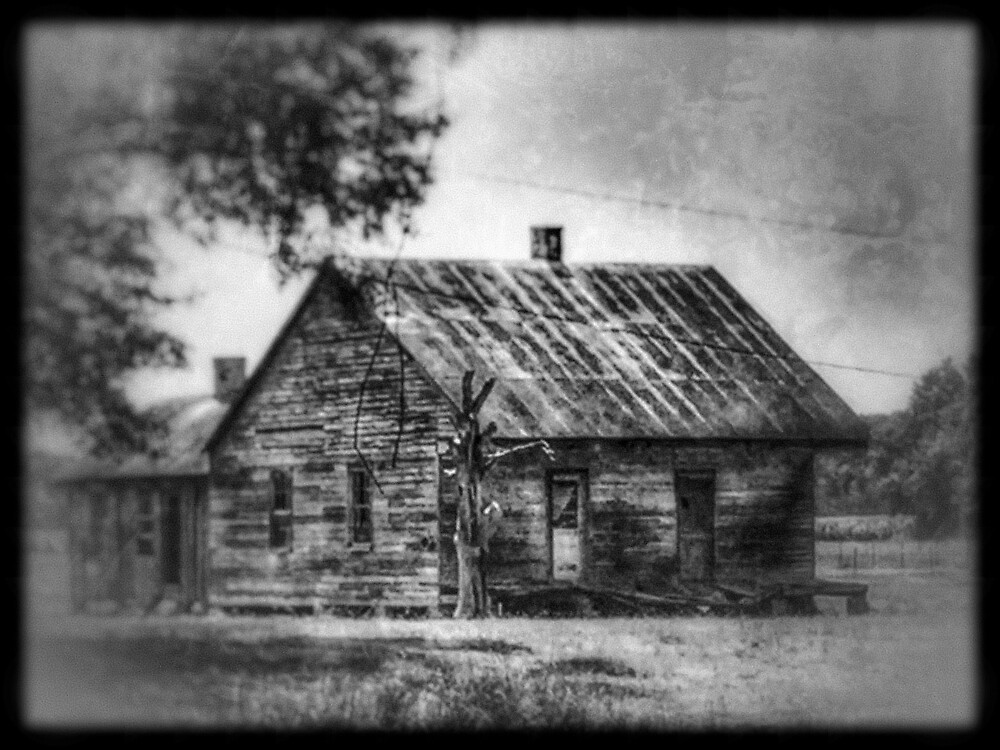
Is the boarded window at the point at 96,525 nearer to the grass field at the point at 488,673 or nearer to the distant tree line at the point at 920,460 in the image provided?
the grass field at the point at 488,673

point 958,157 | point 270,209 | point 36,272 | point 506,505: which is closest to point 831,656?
point 506,505

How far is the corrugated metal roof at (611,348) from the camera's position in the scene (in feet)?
40.7

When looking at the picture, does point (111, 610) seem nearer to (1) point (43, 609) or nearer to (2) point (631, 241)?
(1) point (43, 609)

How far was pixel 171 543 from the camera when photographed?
1238 centimetres

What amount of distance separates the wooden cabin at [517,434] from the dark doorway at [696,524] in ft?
0.03

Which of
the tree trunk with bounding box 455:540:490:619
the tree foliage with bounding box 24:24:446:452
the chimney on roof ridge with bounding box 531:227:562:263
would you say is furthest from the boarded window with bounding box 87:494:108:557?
the chimney on roof ridge with bounding box 531:227:562:263

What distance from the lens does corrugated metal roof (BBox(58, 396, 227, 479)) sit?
478 inches

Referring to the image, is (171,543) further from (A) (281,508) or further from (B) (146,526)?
(A) (281,508)

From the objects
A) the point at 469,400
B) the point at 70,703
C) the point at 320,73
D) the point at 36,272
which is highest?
the point at 320,73

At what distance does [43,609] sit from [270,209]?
278 cm

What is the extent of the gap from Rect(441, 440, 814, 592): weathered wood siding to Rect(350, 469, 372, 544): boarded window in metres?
0.47

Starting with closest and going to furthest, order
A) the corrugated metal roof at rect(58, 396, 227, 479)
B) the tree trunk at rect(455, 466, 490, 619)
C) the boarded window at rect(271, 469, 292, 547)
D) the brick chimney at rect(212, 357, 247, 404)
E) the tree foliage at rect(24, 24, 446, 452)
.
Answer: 1. the tree foliage at rect(24, 24, 446, 452)
2. the corrugated metal roof at rect(58, 396, 227, 479)
3. the brick chimney at rect(212, 357, 247, 404)
4. the tree trunk at rect(455, 466, 490, 619)
5. the boarded window at rect(271, 469, 292, 547)

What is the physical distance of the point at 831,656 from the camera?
480 inches

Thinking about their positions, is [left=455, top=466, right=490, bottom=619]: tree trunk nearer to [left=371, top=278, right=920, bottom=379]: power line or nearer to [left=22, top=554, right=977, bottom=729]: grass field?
[left=22, top=554, right=977, bottom=729]: grass field
